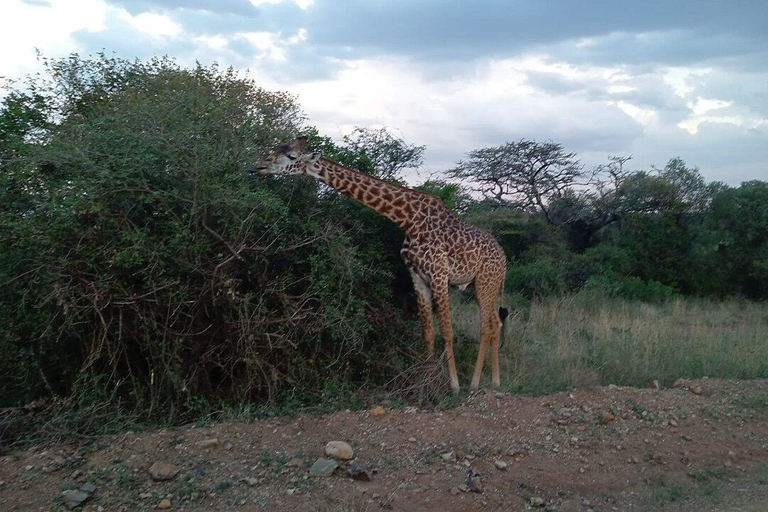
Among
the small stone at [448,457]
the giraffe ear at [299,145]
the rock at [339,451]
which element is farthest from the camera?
the giraffe ear at [299,145]

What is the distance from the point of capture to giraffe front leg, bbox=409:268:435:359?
8.61 m

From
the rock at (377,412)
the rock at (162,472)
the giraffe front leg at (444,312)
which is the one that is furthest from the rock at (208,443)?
the giraffe front leg at (444,312)

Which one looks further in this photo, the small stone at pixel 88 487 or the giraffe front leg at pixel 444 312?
the giraffe front leg at pixel 444 312

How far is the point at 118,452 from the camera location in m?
5.91

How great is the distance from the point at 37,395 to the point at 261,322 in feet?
6.72

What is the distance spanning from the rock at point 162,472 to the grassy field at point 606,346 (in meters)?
3.89

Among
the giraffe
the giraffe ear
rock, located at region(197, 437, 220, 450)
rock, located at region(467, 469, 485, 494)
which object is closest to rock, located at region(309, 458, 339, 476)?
rock, located at region(197, 437, 220, 450)

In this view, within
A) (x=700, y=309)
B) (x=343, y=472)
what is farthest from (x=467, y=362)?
(x=700, y=309)

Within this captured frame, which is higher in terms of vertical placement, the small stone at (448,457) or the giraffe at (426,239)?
the giraffe at (426,239)

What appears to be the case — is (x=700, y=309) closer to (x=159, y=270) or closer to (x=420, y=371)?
(x=420, y=371)

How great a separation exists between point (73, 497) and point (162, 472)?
0.61 metres

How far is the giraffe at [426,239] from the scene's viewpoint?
28.0 ft

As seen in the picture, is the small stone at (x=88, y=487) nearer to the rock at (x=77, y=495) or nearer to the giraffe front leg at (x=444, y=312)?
the rock at (x=77, y=495)

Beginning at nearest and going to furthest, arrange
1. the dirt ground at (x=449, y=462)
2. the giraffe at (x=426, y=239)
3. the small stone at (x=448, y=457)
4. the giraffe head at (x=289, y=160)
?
the dirt ground at (x=449, y=462)
the small stone at (x=448, y=457)
the giraffe head at (x=289, y=160)
the giraffe at (x=426, y=239)
